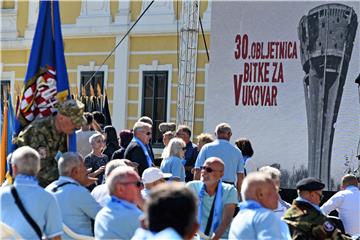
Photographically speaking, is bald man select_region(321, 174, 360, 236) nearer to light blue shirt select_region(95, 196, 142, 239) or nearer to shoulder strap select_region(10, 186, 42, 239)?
light blue shirt select_region(95, 196, 142, 239)

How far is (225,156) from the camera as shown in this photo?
33.5ft

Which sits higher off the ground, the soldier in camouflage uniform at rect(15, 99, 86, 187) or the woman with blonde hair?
the soldier in camouflage uniform at rect(15, 99, 86, 187)

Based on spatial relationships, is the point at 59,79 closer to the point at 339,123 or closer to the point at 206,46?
the point at 339,123

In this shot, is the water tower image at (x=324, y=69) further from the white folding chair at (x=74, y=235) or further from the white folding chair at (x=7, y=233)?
the white folding chair at (x=7, y=233)

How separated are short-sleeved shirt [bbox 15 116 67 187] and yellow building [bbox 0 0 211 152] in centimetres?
1156

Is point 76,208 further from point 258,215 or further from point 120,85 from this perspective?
point 120,85

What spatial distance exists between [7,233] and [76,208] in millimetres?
860

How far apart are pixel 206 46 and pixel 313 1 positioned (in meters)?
6.69

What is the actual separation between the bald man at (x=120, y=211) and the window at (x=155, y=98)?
560 inches

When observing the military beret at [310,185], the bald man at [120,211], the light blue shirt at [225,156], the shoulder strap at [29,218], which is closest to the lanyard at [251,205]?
the bald man at [120,211]

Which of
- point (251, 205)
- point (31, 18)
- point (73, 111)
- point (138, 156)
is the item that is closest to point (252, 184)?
point (251, 205)

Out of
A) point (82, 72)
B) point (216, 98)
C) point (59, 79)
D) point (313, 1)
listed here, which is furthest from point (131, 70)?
point (59, 79)

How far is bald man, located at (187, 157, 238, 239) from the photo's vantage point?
8.01 meters

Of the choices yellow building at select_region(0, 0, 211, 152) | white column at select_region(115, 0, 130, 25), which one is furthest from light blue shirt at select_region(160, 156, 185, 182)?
white column at select_region(115, 0, 130, 25)
